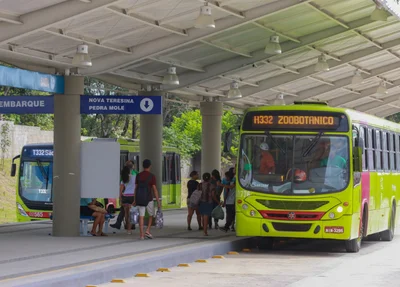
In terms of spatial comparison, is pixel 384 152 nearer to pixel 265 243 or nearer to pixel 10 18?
pixel 265 243

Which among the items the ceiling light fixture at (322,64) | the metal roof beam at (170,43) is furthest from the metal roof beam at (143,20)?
the ceiling light fixture at (322,64)

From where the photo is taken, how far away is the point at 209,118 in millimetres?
37031

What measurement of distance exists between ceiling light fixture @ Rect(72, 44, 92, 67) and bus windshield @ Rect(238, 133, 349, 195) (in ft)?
12.6

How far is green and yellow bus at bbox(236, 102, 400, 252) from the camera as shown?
2155cm

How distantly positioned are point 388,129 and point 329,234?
6.25 m

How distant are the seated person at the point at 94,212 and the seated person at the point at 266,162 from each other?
387 centimetres

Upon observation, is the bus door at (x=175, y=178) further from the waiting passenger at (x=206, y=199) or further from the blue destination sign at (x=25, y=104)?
the blue destination sign at (x=25, y=104)

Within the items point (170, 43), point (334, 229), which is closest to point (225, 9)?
point (170, 43)

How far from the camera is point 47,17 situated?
20.1m

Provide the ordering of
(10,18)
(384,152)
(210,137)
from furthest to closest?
(210,137), (384,152), (10,18)

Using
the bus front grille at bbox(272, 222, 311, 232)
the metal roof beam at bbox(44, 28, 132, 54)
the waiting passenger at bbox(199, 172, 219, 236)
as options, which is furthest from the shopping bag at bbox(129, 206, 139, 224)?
the metal roof beam at bbox(44, 28, 132, 54)

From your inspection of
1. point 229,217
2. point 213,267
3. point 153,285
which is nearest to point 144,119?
point 229,217

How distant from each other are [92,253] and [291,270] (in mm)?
3577

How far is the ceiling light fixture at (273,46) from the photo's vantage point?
2694 centimetres
